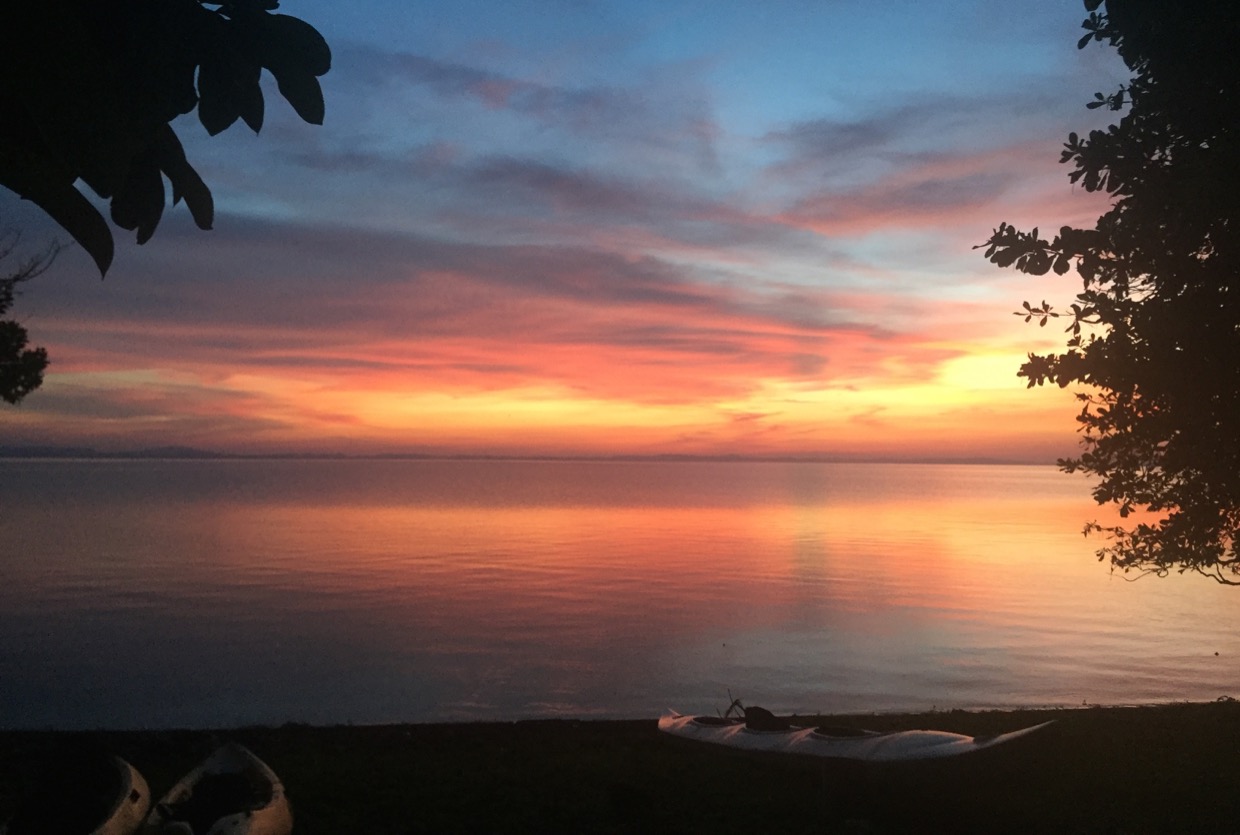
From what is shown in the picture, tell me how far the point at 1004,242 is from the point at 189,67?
9252 mm

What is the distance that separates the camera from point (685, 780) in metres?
11.5

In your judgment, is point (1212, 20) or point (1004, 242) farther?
point (1004, 242)

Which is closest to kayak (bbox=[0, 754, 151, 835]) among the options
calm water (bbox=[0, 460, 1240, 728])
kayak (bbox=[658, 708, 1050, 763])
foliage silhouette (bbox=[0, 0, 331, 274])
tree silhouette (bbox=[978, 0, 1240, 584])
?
kayak (bbox=[658, 708, 1050, 763])

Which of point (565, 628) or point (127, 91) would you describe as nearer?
point (127, 91)

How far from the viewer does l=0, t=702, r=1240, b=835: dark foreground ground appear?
10016mm

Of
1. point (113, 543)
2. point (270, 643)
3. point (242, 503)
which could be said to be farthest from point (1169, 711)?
point (242, 503)

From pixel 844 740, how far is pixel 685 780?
1.92 m

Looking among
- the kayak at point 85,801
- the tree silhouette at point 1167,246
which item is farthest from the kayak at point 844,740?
the kayak at point 85,801

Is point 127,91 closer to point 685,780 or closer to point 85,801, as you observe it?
point 85,801

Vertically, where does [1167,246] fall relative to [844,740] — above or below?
above

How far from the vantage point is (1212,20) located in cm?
963

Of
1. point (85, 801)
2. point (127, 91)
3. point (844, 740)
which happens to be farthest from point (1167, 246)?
point (85, 801)

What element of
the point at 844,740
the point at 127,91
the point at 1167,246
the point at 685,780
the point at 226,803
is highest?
the point at 1167,246

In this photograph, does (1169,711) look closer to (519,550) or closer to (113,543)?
(519,550)
